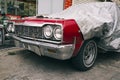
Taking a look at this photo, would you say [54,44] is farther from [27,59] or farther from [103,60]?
[103,60]

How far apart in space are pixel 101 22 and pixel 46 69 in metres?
1.66

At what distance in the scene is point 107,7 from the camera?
18.7ft

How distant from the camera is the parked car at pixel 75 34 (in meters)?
4.13

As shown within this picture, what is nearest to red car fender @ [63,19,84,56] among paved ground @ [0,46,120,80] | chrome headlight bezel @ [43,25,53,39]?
chrome headlight bezel @ [43,25,53,39]

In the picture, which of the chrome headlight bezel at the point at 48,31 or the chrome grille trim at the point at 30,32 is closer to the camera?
the chrome headlight bezel at the point at 48,31

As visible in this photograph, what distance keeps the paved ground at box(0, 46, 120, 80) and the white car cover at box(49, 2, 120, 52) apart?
0.54 metres

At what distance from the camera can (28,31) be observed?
4.73 metres

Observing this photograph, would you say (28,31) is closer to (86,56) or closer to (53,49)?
(53,49)

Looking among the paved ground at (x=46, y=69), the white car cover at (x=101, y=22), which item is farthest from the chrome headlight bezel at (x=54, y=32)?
the paved ground at (x=46, y=69)

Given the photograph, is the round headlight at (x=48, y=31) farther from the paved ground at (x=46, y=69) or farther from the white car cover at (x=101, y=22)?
the paved ground at (x=46, y=69)

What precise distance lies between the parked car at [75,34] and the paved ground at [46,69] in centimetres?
28

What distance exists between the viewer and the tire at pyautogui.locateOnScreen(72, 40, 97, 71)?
455 centimetres

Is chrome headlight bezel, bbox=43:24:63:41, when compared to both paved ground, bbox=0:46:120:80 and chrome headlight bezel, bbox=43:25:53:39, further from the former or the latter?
paved ground, bbox=0:46:120:80

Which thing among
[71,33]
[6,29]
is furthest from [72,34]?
[6,29]
